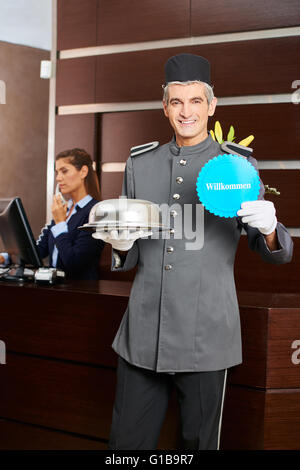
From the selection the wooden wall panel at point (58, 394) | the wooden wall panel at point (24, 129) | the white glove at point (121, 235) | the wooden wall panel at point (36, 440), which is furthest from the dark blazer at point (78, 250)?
the wooden wall panel at point (24, 129)

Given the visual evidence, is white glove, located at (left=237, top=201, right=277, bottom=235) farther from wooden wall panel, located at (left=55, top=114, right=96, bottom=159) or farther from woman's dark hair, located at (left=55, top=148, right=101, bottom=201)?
wooden wall panel, located at (left=55, top=114, right=96, bottom=159)

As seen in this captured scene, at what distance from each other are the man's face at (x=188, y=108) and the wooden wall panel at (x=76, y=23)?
2751 mm

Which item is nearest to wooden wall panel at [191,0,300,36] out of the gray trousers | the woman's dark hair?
the woman's dark hair

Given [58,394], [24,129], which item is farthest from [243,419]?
[24,129]

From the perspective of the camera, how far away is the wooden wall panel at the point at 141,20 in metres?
3.79

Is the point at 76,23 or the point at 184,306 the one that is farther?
the point at 76,23

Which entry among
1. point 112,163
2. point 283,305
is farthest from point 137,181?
point 112,163

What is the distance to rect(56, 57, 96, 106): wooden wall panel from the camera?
13.4 ft

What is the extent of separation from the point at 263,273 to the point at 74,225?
1.31 metres

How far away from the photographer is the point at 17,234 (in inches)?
99.3

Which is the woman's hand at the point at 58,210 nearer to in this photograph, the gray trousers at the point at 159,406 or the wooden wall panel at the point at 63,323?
the wooden wall panel at the point at 63,323

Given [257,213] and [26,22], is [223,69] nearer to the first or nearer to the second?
[257,213]

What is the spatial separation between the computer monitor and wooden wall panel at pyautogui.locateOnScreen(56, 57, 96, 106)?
1.82 m

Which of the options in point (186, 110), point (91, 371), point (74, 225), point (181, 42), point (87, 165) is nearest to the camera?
point (186, 110)
